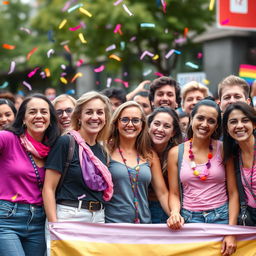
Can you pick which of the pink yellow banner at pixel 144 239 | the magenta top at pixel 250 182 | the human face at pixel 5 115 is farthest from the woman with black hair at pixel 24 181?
the magenta top at pixel 250 182

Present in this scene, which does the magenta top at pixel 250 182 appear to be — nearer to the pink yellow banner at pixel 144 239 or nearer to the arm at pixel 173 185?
the pink yellow banner at pixel 144 239

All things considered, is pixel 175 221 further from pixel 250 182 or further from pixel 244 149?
pixel 244 149

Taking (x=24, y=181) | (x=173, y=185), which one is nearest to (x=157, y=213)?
(x=173, y=185)

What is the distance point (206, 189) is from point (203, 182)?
75mm

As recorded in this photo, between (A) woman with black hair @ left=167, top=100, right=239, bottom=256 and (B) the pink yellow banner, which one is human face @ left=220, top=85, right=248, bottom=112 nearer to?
(A) woman with black hair @ left=167, top=100, right=239, bottom=256

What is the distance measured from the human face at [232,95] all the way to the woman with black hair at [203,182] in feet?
3.34

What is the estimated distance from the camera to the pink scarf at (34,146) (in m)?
4.64

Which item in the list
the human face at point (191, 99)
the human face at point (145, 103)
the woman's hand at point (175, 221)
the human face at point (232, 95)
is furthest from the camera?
the human face at point (145, 103)

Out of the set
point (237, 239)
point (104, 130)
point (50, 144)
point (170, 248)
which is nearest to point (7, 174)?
point (50, 144)

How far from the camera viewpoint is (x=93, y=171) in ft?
15.1

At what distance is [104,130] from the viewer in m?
5.04

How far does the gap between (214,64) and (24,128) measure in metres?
15.1

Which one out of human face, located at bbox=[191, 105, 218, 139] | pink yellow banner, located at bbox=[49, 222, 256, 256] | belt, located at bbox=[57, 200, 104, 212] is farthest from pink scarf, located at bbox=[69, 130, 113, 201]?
human face, located at bbox=[191, 105, 218, 139]

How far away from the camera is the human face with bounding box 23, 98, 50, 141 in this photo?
15.6ft
